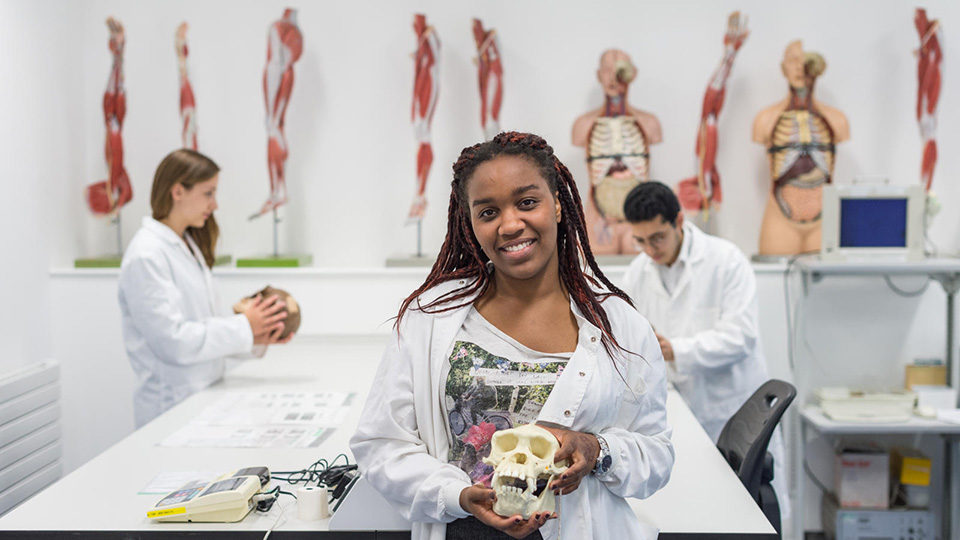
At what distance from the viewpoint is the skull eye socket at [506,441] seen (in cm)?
122

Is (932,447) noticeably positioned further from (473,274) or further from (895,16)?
(473,274)

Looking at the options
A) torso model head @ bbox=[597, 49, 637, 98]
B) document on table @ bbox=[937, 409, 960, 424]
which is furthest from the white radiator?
document on table @ bbox=[937, 409, 960, 424]

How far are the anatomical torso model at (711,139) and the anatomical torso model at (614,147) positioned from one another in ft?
0.74

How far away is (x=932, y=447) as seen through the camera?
3.74m

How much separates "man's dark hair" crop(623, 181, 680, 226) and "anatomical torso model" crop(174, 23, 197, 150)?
2167 mm

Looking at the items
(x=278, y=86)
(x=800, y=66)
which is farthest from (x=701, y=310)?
(x=278, y=86)

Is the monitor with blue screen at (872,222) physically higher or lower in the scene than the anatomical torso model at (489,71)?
lower

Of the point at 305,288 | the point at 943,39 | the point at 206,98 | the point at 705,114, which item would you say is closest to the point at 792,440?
the point at 705,114

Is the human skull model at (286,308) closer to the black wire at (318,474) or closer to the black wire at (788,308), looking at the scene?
the black wire at (318,474)

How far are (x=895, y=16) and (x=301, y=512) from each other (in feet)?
12.1

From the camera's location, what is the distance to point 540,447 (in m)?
1.21

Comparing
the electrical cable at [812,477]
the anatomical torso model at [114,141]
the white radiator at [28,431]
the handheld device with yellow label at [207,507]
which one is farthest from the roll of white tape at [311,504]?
the electrical cable at [812,477]

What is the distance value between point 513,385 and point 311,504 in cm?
59

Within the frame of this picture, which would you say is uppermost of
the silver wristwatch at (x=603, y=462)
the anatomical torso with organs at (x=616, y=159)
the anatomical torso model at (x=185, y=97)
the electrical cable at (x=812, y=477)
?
the anatomical torso model at (x=185, y=97)
